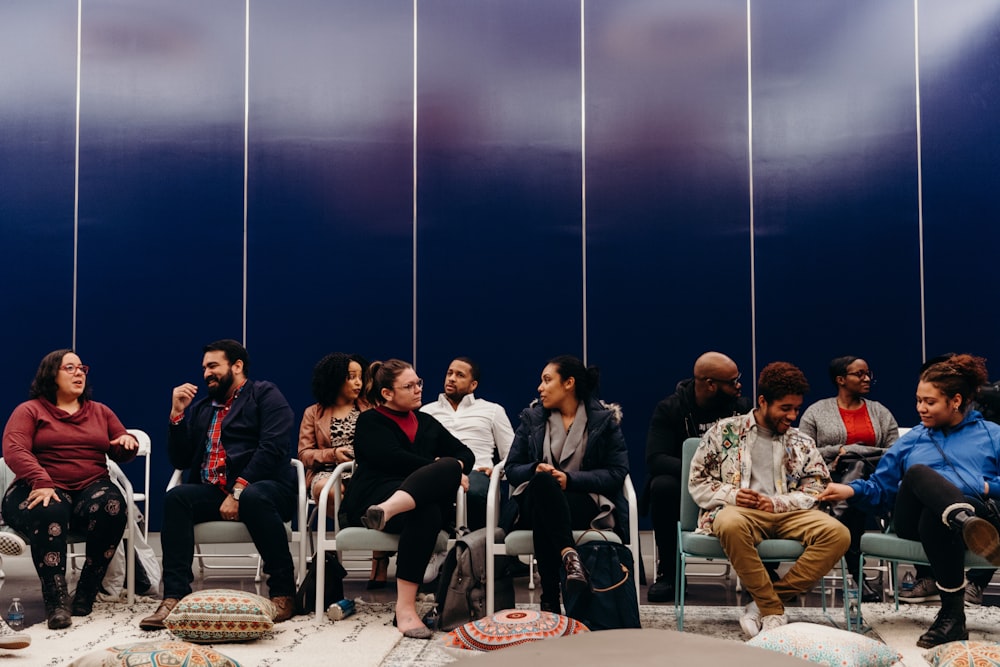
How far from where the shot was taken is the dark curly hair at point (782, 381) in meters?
4.52

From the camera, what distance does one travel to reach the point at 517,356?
7086mm

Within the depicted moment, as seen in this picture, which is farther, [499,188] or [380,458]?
[499,188]

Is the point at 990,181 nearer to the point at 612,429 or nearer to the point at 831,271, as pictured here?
the point at 831,271

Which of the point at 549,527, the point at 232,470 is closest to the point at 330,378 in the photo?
the point at 232,470

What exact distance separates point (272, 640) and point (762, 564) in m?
1.92

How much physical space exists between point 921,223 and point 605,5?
246cm

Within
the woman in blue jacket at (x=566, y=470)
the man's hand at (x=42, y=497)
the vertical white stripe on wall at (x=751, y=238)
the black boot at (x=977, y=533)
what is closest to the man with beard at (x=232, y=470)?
the man's hand at (x=42, y=497)

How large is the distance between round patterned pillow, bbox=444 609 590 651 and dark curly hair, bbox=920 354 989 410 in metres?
1.82

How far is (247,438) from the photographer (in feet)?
16.6

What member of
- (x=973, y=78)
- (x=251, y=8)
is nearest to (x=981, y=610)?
(x=973, y=78)

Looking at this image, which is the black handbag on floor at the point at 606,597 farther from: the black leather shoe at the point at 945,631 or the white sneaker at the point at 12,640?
the white sneaker at the point at 12,640

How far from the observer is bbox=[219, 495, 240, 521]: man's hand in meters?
4.79

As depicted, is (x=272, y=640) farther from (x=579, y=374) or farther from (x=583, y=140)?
(x=583, y=140)

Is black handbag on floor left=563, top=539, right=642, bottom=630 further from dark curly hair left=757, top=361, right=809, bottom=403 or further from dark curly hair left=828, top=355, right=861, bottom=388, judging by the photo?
dark curly hair left=828, top=355, right=861, bottom=388
